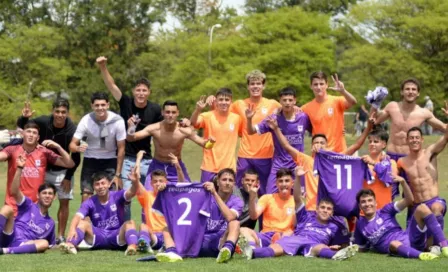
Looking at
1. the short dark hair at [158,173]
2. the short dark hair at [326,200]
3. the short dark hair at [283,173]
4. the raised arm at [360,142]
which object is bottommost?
the short dark hair at [326,200]

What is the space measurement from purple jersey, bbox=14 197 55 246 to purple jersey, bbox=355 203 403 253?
13.7 ft

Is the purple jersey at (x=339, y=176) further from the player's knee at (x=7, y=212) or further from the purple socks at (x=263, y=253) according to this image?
the player's knee at (x=7, y=212)

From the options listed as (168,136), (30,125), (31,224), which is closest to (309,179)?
(168,136)

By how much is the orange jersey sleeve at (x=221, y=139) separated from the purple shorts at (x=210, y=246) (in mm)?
1929

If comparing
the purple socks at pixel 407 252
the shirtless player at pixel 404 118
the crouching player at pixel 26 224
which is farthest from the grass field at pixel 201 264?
the shirtless player at pixel 404 118

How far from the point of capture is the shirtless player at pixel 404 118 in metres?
12.2

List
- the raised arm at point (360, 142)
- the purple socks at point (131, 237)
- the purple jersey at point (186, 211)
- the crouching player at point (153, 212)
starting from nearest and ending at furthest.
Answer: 1. the purple jersey at point (186, 211)
2. the purple socks at point (131, 237)
3. the crouching player at point (153, 212)
4. the raised arm at point (360, 142)

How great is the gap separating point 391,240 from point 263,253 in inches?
65.9

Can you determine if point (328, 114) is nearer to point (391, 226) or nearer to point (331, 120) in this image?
point (331, 120)

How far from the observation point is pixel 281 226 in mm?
11344

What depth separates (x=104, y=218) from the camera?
38.4 feet

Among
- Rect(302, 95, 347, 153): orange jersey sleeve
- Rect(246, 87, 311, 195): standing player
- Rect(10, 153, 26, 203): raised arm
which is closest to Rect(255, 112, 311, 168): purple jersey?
Rect(246, 87, 311, 195): standing player

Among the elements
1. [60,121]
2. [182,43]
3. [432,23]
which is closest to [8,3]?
[182,43]

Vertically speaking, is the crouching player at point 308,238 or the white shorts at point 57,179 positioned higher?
the white shorts at point 57,179
